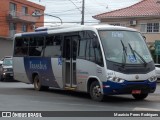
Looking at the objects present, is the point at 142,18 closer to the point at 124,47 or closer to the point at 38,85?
the point at 38,85

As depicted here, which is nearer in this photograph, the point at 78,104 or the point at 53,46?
the point at 78,104

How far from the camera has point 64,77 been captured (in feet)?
61.2

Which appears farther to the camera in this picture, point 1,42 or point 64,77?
point 1,42

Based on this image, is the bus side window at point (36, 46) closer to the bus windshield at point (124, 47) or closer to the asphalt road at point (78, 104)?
the asphalt road at point (78, 104)

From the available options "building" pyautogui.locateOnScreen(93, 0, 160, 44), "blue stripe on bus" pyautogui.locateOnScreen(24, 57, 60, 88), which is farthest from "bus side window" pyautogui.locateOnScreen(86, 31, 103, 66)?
"building" pyautogui.locateOnScreen(93, 0, 160, 44)

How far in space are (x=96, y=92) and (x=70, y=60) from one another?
2.37 meters

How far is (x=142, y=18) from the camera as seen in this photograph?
5134 cm

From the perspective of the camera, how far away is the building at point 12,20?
211 feet

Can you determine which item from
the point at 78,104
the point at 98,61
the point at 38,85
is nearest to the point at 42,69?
the point at 38,85

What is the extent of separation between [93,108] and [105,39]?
10.6 feet

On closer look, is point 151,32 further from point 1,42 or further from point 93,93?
point 93,93

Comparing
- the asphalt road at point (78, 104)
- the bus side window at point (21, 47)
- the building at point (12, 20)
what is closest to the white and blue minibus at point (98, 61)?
the asphalt road at point (78, 104)

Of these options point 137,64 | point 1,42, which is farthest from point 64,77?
point 1,42

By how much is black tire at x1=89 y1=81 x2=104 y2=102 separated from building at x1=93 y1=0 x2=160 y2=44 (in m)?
34.6
